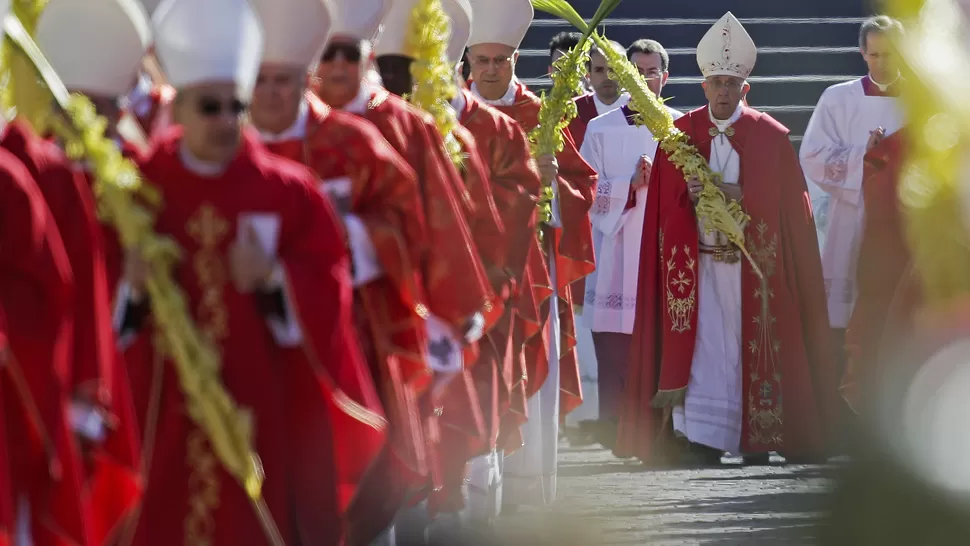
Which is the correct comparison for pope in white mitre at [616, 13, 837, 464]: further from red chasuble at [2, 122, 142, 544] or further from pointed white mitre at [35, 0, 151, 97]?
red chasuble at [2, 122, 142, 544]

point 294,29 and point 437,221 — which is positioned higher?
point 294,29

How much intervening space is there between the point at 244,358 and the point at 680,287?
6020 millimetres

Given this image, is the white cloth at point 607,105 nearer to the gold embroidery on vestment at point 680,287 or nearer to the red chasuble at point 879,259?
the gold embroidery on vestment at point 680,287

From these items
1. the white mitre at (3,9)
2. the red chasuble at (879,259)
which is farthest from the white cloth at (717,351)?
the white mitre at (3,9)

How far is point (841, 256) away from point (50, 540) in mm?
8083

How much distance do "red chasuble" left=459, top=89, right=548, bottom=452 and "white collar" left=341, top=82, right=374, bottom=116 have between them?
163 cm

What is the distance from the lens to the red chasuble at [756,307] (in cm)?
1141

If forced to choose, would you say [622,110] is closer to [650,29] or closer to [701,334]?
[701,334]

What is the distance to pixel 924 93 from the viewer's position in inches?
152

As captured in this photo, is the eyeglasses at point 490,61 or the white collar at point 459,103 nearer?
the white collar at point 459,103

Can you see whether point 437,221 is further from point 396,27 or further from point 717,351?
point 717,351

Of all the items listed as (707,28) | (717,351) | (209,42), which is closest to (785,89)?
(707,28)

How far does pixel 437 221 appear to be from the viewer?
704cm

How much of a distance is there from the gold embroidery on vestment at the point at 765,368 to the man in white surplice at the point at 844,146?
96 centimetres
